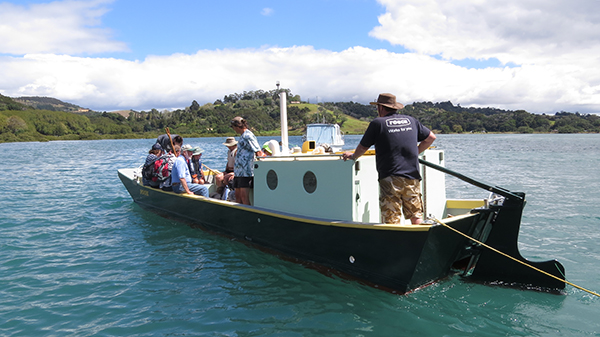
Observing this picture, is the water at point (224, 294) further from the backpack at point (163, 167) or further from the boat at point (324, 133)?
the boat at point (324, 133)

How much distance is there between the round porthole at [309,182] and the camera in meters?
6.10

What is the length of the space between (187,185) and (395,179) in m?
5.63

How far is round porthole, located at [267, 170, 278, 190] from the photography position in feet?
22.4

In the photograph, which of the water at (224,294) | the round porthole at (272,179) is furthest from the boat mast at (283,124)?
the water at (224,294)

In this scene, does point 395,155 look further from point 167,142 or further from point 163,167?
point 167,142

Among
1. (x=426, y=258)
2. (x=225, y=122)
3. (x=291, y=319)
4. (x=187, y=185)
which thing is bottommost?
(x=291, y=319)

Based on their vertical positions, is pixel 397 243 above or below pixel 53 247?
above

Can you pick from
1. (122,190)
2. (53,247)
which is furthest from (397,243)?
(122,190)

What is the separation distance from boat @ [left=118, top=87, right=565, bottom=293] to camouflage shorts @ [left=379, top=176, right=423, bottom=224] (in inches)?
9.6

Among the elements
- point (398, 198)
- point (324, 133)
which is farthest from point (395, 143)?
point (324, 133)

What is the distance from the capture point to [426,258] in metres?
5.04

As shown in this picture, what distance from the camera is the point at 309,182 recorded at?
619cm

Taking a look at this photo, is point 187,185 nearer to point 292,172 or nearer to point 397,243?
point 292,172

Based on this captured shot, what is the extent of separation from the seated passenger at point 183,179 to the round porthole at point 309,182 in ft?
12.2
